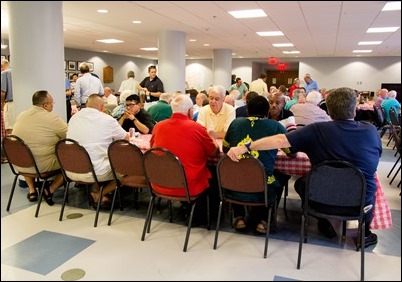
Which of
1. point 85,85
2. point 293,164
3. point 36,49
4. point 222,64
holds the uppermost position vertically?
point 222,64

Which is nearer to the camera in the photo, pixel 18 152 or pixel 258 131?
pixel 258 131

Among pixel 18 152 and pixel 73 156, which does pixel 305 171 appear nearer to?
pixel 73 156

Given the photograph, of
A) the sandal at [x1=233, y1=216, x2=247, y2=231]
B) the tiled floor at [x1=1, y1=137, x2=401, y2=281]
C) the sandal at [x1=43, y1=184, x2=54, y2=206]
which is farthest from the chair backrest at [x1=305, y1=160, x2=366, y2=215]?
the sandal at [x1=43, y1=184, x2=54, y2=206]

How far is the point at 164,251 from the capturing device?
104 inches

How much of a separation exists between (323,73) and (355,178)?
1505 centimetres

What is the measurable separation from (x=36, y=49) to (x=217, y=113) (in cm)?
217

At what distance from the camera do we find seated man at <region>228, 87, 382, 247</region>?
2408 millimetres

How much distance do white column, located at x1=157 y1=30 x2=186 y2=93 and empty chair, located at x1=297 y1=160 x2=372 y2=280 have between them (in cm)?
592

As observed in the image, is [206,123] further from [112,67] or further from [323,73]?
[323,73]

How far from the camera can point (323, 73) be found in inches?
641

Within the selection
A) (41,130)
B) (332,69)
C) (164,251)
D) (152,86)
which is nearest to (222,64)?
(152,86)

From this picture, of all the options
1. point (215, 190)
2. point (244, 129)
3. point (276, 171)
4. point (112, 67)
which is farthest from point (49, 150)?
point (112, 67)

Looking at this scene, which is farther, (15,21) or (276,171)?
(276,171)

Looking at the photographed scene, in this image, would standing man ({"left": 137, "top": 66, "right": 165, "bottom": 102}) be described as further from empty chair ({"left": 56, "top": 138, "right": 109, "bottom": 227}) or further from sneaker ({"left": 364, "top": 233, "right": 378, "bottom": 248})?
sneaker ({"left": 364, "top": 233, "right": 378, "bottom": 248})
